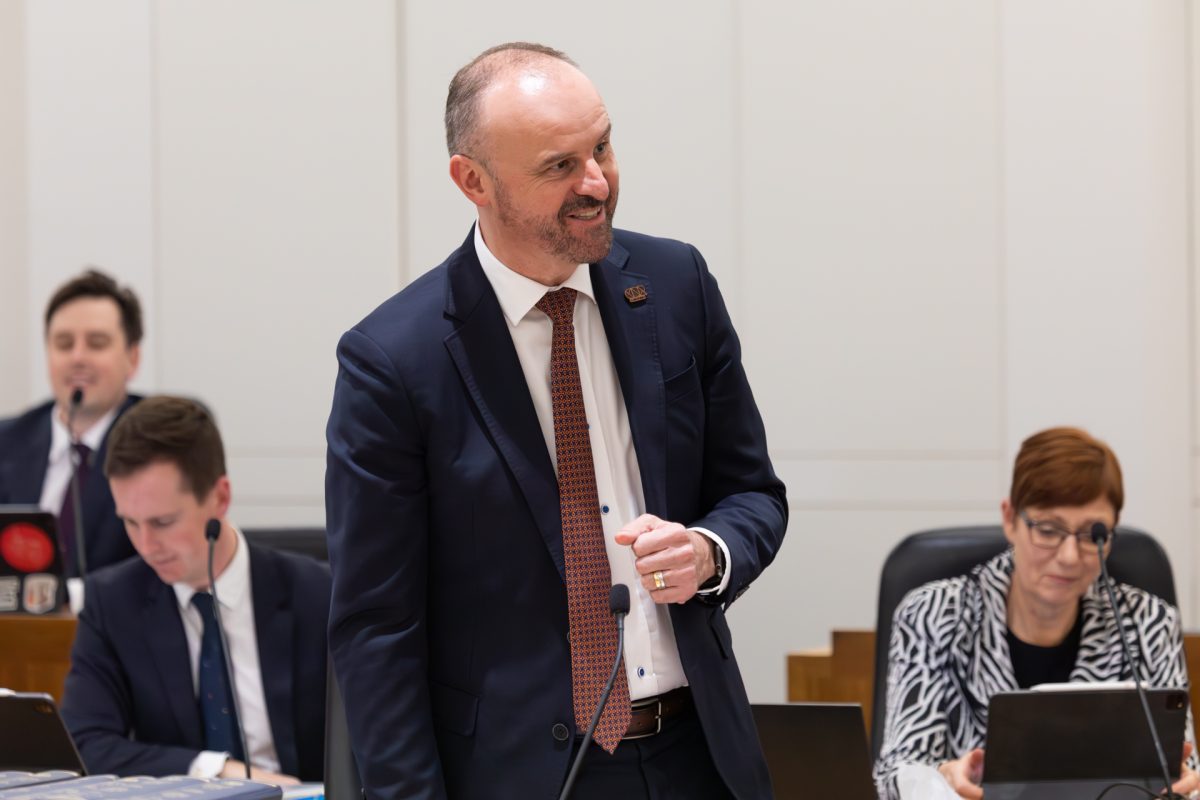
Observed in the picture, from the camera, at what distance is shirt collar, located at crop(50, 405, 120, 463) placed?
3854 millimetres

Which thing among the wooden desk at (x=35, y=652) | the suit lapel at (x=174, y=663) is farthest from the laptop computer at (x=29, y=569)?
the suit lapel at (x=174, y=663)

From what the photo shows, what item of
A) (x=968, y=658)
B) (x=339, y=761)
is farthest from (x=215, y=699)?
(x=968, y=658)

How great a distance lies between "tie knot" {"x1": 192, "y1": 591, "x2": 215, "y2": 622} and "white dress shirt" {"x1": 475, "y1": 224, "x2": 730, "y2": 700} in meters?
1.30

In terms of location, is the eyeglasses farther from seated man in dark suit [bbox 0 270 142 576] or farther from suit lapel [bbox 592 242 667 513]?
seated man in dark suit [bbox 0 270 142 576]

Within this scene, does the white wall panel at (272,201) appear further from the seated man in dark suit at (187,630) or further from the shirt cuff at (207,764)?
the shirt cuff at (207,764)

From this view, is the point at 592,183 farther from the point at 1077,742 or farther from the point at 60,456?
the point at 60,456

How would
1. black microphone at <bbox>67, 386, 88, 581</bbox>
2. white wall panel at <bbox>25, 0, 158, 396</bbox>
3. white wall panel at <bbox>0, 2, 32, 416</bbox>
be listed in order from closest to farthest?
black microphone at <bbox>67, 386, 88, 581</bbox>
white wall panel at <bbox>25, 0, 158, 396</bbox>
white wall panel at <bbox>0, 2, 32, 416</bbox>

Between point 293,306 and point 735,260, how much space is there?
49.5 inches

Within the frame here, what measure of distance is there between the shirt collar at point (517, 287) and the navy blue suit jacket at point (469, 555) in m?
0.02

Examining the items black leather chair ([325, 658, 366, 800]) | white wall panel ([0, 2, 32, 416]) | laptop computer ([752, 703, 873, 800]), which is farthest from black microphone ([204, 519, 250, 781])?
white wall panel ([0, 2, 32, 416])

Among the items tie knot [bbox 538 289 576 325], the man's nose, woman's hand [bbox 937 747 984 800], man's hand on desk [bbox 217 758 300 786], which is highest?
the man's nose

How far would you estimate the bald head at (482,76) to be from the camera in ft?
5.10

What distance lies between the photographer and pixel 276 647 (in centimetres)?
269

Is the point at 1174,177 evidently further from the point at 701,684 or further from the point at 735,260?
the point at 701,684
